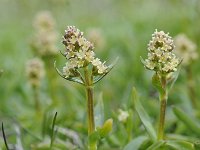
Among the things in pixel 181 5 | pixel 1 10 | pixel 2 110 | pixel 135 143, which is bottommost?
pixel 135 143

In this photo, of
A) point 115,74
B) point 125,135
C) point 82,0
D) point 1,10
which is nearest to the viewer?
point 125,135

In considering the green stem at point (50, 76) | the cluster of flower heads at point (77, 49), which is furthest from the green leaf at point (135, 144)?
the green stem at point (50, 76)

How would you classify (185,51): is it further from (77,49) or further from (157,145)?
(77,49)

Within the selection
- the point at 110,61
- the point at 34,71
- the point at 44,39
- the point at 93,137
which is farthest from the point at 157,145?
the point at 110,61

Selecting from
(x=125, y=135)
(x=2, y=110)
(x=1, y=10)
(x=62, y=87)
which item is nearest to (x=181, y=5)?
(x=62, y=87)

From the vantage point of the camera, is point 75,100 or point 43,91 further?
point 43,91

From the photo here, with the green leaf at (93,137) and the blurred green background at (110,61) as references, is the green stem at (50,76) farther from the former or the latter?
the green leaf at (93,137)

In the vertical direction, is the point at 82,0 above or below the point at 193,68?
above

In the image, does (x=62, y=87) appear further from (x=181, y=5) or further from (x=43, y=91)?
(x=181, y=5)
